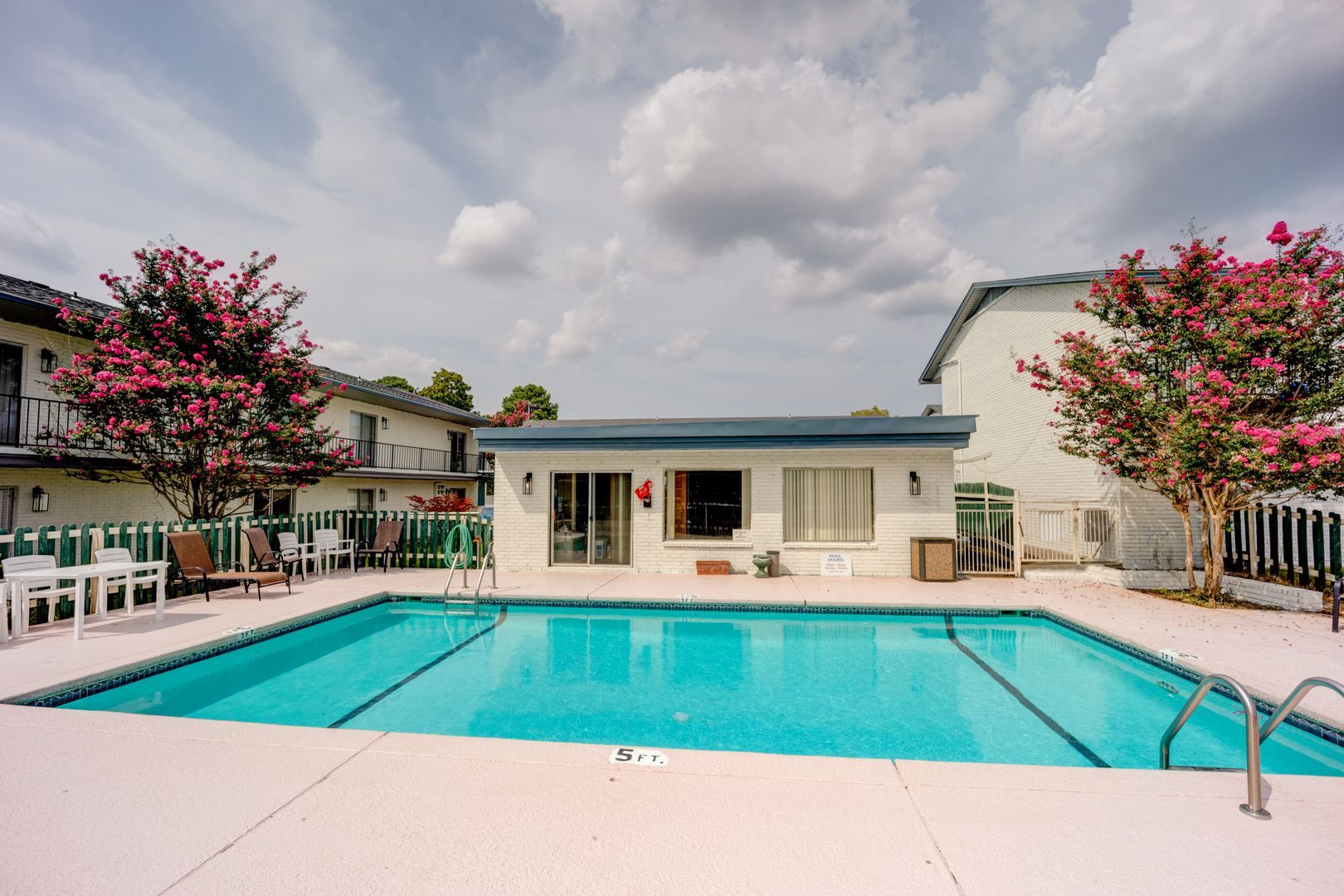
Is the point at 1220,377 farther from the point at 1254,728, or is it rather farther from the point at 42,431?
the point at 42,431

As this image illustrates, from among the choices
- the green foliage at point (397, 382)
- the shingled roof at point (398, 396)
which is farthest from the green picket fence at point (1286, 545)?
the green foliage at point (397, 382)

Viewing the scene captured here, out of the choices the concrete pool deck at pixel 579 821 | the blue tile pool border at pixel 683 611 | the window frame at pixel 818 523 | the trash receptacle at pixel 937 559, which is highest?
the window frame at pixel 818 523

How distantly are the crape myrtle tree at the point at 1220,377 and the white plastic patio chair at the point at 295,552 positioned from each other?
568 inches

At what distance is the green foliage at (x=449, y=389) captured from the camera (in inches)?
1762

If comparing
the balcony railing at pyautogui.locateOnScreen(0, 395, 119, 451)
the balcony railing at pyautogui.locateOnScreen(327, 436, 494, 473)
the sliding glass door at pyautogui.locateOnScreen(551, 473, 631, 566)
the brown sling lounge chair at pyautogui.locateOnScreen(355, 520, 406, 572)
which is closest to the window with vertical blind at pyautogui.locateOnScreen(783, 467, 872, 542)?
the sliding glass door at pyautogui.locateOnScreen(551, 473, 631, 566)

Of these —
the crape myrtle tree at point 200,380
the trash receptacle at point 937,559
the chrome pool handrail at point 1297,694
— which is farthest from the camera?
the trash receptacle at point 937,559

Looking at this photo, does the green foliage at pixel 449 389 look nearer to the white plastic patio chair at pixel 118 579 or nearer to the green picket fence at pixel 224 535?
the green picket fence at pixel 224 535

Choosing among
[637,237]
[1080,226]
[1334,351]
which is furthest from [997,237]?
[637,237]

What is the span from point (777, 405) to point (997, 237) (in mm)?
12010

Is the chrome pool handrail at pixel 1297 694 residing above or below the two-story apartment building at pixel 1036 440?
below

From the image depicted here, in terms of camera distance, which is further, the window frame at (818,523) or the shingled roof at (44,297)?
the shingled roof at (44,297)

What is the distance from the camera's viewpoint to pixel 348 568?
1251 centimetres

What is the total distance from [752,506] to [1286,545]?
859 cm

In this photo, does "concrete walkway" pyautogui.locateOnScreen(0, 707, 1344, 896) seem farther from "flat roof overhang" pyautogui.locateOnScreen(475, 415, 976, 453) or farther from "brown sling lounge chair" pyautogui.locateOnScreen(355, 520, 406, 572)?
"brown sling lounge chair" pyautogui.locateOnScreen(355, 520, 406, 572)
